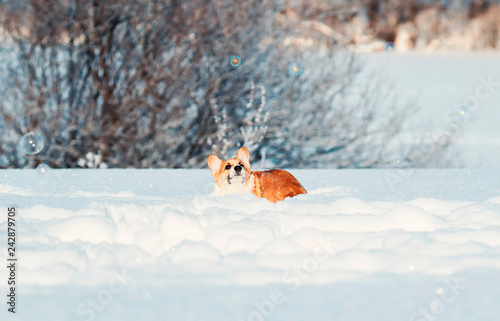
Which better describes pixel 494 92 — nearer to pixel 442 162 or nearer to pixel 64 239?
pixel 442 162

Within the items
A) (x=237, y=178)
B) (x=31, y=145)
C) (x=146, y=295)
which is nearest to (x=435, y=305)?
(x=146, y=295)

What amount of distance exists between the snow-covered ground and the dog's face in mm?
99

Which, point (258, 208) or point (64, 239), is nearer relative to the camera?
point (64, 239)

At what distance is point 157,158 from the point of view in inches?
357

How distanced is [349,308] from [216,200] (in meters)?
1.46

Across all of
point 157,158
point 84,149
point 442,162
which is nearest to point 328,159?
point 442,162

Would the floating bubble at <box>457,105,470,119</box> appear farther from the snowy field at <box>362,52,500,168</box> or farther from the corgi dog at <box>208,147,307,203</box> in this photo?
the corgi dog at <box>208,147,307,203</box>

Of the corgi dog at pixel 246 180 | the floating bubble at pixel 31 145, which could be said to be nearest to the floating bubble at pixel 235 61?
the floating bubble at pixel 31 145

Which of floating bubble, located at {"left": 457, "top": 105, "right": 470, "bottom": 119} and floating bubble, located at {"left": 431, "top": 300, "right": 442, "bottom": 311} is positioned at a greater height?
floating bubble, located at {"left": 431, "top": 300, "right": 442, "bottom": 311}

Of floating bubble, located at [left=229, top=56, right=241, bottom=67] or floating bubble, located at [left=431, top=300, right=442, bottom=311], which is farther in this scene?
floating bubble, located at [left=229, top=56, right=241, bottom=67]
